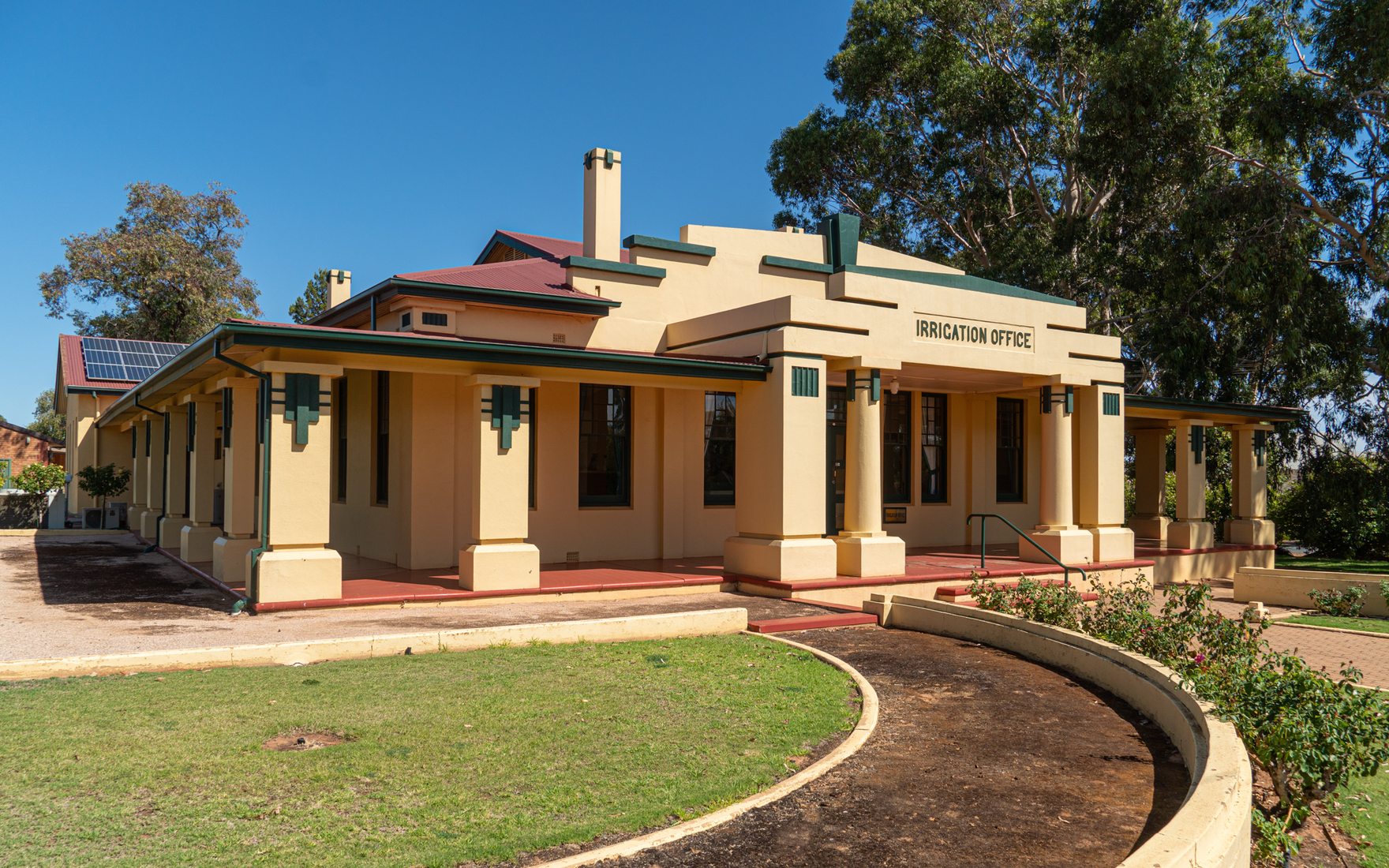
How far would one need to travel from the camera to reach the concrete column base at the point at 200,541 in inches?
640

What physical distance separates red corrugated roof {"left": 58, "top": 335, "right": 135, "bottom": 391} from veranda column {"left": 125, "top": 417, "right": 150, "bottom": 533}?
2436mm

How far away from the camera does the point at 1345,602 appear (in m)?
15.4

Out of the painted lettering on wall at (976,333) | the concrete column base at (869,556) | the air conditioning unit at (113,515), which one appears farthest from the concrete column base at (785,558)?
the air conditioning unit at (113,515)

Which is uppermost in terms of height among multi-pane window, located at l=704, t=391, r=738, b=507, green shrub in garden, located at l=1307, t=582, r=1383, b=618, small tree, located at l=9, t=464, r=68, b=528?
multi-pane window, located at l=704, t=391, r=738, b=507

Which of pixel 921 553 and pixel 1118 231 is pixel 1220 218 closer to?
pixel 1118 231

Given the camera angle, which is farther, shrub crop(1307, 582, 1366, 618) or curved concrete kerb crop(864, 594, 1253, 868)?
shrub crop(1307, 582, 1366, 618)

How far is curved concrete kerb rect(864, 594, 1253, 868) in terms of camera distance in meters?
4.18

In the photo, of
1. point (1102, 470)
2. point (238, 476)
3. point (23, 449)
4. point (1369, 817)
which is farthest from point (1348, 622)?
point (23, 449)

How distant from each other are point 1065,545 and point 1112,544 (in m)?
1.31

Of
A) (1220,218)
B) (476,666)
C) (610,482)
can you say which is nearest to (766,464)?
(610,482)

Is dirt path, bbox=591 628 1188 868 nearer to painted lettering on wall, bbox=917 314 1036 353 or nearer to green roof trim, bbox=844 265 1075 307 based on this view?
painted lettering on wall, bbox=917 314 1036 353

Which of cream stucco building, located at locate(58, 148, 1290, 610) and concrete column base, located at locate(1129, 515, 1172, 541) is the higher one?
cream stucco building, located at locate(58, 148, 1290, 610)

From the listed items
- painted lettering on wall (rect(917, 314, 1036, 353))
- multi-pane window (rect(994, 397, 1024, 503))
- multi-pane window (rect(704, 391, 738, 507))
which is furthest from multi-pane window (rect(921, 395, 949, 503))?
multi-pane window (rect(704, 391, 738, 507))

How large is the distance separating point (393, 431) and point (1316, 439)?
25013 millimetres
